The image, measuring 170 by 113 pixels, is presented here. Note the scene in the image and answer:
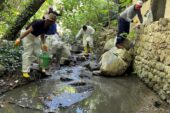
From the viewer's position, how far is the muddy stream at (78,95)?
4.94 m

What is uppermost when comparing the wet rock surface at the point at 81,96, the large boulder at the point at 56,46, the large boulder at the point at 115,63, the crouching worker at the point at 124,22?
the crouching worker at the point at 124,22

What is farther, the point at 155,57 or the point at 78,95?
the point at 155,57

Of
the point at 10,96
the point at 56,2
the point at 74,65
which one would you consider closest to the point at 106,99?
the point at 10,96

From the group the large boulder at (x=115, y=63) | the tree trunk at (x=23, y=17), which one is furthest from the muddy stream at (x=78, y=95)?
the tree trunk at (x=23, y=17)

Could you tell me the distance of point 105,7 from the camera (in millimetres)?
15164

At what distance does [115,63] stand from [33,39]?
249 centimetres

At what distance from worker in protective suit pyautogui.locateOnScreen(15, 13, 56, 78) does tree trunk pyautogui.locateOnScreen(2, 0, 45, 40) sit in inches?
117

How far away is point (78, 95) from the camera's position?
226 inches

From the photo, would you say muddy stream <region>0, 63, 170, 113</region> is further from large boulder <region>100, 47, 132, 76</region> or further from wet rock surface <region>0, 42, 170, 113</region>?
large boulder <region>100, 47, 132, 76</region>

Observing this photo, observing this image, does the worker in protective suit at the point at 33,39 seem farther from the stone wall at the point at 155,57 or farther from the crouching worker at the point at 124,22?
the crouching worker at the point at 124,22

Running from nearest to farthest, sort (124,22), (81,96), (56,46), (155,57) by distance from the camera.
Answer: (81,96)
(155,57)
(124,22)
(56,46)

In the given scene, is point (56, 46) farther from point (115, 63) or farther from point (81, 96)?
point (81, 96)

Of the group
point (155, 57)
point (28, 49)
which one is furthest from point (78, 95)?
point (155, 57)

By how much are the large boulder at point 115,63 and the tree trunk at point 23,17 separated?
325cm
